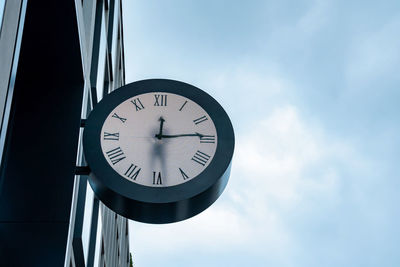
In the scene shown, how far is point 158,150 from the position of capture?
6.01 metres

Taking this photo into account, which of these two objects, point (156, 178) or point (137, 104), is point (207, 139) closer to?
point (156, 178)

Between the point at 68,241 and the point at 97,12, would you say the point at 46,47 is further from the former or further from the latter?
the point at 97,12

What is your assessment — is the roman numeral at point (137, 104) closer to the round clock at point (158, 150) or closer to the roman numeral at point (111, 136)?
the round clock at point (158, 150)

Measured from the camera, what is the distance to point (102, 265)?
→ 12.1 m

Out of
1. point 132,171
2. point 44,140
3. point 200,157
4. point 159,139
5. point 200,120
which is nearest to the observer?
point 132,171

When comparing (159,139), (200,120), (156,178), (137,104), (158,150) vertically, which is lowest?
(156,178)

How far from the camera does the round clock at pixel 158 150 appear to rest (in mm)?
5629

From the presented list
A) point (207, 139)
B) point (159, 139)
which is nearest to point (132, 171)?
point (159, 139)

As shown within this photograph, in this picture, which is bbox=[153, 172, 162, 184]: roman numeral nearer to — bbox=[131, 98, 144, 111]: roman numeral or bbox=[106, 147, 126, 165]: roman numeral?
bbox=[106, 147, 126, 165]: roman numeral

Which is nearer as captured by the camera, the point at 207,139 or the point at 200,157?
the point at 200,157

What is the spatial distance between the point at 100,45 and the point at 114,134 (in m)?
3.93

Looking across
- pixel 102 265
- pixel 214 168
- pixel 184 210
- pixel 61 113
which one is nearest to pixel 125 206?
pixel 184 210

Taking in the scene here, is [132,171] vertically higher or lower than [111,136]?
lower

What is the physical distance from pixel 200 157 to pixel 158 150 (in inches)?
16.4
